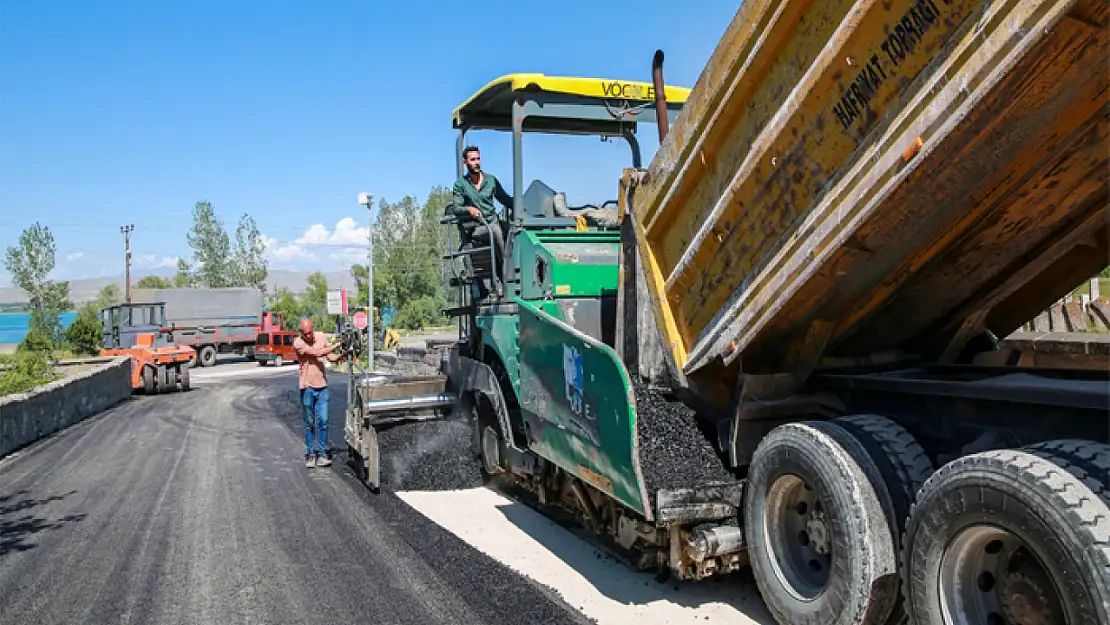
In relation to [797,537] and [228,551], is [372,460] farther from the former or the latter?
[797,537]

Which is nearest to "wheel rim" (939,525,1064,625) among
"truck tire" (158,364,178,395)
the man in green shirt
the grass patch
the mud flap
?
the man in green shirt

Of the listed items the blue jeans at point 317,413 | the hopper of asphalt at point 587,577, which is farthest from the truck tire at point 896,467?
the blue jeans at point 317,413

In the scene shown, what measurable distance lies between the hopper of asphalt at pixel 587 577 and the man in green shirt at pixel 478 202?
185 centimetres

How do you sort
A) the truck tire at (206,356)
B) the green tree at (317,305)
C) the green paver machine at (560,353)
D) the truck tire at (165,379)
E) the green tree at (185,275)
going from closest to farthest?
the green paver machine at (560,353) → the truck tire at (165,379) → the truck tire at (206,356) → the green tree at (317,305) → the green tree at (185,275)

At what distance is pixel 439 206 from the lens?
62938 millimetres

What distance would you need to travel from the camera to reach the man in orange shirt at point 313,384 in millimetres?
8586

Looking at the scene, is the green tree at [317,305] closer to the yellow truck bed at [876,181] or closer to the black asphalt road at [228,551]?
the black asphalt road at [228,551]

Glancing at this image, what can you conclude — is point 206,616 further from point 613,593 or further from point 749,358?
point 749,358

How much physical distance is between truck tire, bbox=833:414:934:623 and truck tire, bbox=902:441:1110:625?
0.20 m

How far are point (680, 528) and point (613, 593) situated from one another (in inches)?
29.6

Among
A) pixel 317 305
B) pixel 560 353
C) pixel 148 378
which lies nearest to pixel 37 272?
pixel 317 305

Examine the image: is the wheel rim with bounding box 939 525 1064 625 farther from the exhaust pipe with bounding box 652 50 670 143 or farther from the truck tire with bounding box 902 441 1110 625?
the exhaust pipe with bounding box 652 50 670 143

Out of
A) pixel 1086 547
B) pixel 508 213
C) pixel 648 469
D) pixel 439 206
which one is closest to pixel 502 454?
pixel 508 213

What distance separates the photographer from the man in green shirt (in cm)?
655
